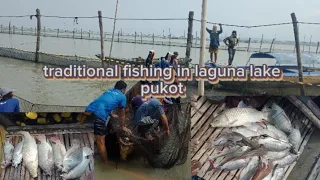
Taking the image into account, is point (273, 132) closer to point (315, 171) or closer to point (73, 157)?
point (315, 171)

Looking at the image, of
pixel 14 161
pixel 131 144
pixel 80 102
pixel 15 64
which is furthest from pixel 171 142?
pixel 15 64

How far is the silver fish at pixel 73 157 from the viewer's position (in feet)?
12.0

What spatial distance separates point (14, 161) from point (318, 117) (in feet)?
10.3

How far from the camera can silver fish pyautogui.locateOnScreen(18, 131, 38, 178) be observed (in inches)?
143

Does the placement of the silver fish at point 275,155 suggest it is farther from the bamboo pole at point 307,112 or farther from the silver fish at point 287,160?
the bamboo pole at point 307,112

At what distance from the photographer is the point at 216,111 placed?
3811mm

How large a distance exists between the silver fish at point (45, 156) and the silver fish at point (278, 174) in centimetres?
229

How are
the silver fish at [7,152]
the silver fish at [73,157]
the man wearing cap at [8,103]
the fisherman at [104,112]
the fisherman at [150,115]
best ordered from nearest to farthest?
the silver fish at [7,152] → the silver fish at [73,157] → the fisherman at [104,112] → the fisherman at [150,115] → the man wearing cap at [8,103]

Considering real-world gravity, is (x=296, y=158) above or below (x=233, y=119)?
below

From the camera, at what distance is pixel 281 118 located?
3.75m

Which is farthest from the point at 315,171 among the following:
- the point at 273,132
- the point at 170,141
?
the point at 170,141

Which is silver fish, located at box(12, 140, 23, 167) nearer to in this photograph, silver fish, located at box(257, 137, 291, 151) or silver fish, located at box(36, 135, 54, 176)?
silver fish, located at box(36, 135, 54, 176)

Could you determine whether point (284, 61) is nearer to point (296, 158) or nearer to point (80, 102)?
point (80, 102)

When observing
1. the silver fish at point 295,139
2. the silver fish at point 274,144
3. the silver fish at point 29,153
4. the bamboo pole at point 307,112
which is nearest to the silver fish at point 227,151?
the silver fish at point 274,144
